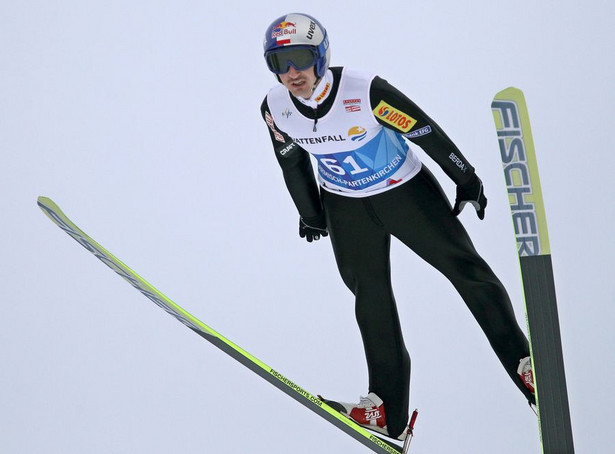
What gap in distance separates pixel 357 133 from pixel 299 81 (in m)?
0.27

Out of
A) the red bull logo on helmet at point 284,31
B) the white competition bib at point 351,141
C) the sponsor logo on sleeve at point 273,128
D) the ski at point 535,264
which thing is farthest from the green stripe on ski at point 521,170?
the sponsor logo on sleeve at point 273,128

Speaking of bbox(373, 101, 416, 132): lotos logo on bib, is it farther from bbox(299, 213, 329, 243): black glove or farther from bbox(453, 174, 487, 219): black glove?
bbox(299, 213, 329, 243): black glove

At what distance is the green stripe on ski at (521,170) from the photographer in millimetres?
2539

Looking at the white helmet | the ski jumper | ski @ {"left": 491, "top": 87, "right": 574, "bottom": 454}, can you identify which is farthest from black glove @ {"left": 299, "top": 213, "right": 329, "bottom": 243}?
ski @ {"left": 491, "top": 87, "right": 574, "bottom": 454}

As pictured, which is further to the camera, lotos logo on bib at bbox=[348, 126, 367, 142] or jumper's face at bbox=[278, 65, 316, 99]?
lotos logo on bib at bbox=[348, 126, 367, 142]

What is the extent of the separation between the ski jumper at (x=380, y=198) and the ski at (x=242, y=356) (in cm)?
18

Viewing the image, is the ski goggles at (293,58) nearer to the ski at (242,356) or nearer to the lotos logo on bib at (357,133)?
the lotos logo on bib at (357,133)

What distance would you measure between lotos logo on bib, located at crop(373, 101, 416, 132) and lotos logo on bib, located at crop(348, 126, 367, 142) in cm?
9

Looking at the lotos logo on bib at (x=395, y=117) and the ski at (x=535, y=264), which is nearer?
the ski at (x=535, y=264)

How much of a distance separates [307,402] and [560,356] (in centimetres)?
97

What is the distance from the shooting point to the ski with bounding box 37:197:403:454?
10.8 feet

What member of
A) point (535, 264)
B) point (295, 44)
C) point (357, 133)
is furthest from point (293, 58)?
point (535, 264)

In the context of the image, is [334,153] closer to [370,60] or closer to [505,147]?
[505,147]

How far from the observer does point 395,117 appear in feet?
9.97
